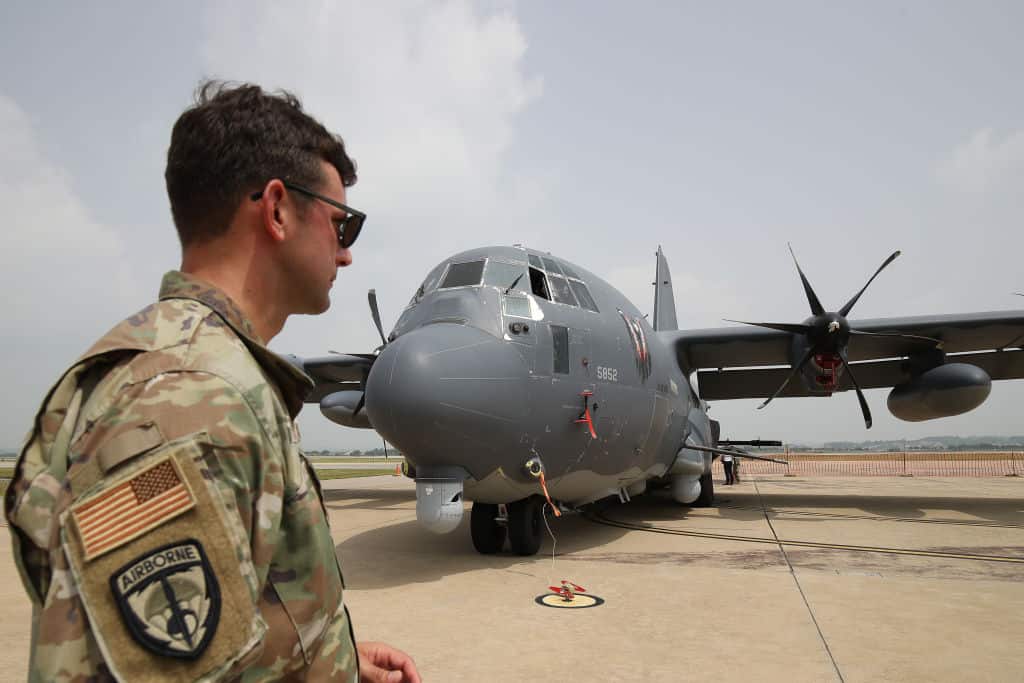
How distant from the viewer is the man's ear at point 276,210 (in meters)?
1.39

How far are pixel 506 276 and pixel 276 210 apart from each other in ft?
22.9

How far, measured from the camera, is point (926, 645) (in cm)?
500

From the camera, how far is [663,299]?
19156 mm

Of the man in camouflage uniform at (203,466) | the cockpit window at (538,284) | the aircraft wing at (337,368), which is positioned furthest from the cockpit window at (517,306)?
the aircraft wing at (337,368)

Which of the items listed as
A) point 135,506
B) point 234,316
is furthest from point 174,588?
point 234,316

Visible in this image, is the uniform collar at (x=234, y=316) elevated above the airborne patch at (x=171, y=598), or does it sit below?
above

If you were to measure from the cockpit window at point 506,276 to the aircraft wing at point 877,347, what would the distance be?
685cm

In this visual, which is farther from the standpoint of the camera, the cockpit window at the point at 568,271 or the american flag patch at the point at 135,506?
the cockpit window at the point at 568,271

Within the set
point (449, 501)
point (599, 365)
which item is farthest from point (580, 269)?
point (449, 501)

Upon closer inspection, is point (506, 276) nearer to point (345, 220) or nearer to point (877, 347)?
point (345, 220)

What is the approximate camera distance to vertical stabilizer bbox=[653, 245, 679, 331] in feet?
61.0

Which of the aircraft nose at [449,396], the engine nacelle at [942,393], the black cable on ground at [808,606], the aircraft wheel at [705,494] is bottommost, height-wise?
the aircraft wheel at [705,494]

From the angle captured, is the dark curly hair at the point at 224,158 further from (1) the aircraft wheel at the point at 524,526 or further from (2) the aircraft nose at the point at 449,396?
(1) the aircraft wheel at the point at 524,526

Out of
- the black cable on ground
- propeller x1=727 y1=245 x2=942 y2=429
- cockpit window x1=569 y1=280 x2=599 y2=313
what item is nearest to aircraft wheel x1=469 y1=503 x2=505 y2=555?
cockpit window x1=569 y1=280 x2=599 y2=313
